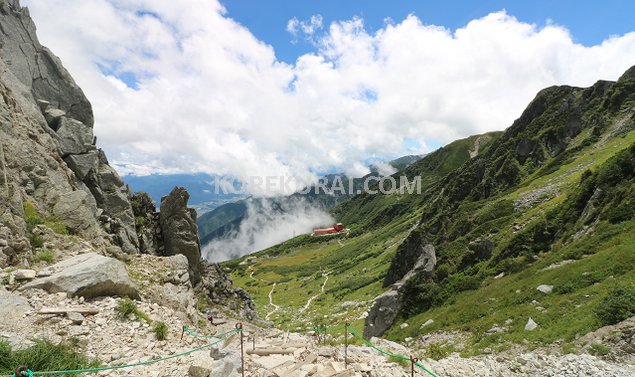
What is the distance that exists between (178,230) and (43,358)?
30.0 metres

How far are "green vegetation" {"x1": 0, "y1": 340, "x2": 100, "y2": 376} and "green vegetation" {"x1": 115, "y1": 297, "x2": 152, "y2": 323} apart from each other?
3.52 meters

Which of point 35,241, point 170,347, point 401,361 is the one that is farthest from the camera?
point 35,241

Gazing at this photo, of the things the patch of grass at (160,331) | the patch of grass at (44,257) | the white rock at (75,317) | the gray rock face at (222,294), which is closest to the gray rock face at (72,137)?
the patch of grass at (44,257)

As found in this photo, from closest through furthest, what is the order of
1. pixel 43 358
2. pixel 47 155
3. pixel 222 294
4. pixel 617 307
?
pixel 43 358
pixel 617 307
pixel 47 155
pixel 222 294

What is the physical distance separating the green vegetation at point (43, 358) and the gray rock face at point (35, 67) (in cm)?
3170

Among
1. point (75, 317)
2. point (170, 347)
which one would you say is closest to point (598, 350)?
point (170, 347)

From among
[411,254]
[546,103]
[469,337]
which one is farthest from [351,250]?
[469,337]

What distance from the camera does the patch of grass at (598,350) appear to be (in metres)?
15.1

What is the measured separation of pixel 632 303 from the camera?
54.6ft

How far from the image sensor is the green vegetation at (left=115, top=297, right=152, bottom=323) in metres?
17.1

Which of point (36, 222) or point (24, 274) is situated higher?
point (36, 222)

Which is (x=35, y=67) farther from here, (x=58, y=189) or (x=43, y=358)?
(x=43, y=358)

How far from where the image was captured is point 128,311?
1728cm

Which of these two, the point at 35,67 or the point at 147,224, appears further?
the point at 147,224
